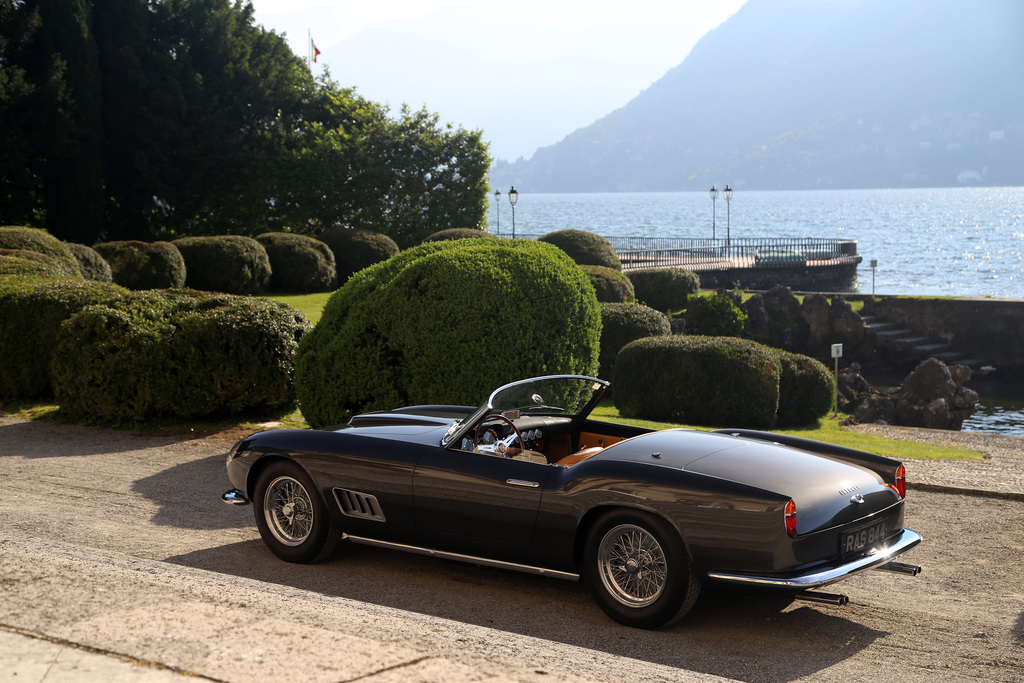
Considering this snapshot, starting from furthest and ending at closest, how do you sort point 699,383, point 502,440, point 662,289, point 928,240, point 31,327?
point 928,240
point 662,289
point 699,383
point 31,327
point 502,440

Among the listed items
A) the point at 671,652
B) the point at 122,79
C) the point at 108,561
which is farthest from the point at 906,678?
the point at 122,79

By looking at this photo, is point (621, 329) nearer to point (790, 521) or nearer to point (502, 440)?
point (502, 440)

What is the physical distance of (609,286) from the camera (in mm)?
24125

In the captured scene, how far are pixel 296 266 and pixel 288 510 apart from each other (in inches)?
931

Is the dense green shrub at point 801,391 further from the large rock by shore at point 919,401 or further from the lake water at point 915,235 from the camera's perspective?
the lake water at point 915,235

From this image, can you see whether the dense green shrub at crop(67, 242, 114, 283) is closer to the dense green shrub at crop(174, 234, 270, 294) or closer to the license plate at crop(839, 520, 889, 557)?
the dense green shrub at crop(174, 234, 270, 294)

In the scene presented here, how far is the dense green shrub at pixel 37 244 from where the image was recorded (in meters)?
17.6

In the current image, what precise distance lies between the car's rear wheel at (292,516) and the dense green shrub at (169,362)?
465cm

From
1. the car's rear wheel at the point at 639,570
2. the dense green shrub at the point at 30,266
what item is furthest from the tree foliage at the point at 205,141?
the car's rear wheel at the point at 639,570

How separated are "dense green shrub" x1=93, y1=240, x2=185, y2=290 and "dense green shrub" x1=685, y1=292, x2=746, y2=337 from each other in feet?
49.1

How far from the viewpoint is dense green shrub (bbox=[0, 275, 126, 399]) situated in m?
11.6

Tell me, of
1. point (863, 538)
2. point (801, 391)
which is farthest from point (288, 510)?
point (801, 391)

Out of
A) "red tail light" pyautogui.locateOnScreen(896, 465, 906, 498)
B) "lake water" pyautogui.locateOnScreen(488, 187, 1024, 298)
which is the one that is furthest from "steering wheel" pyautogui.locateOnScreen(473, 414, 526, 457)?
"lake water" pyautogui.locateOnScreen(488, 187, 1024, 298)

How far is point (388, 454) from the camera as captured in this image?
18.1 feet
